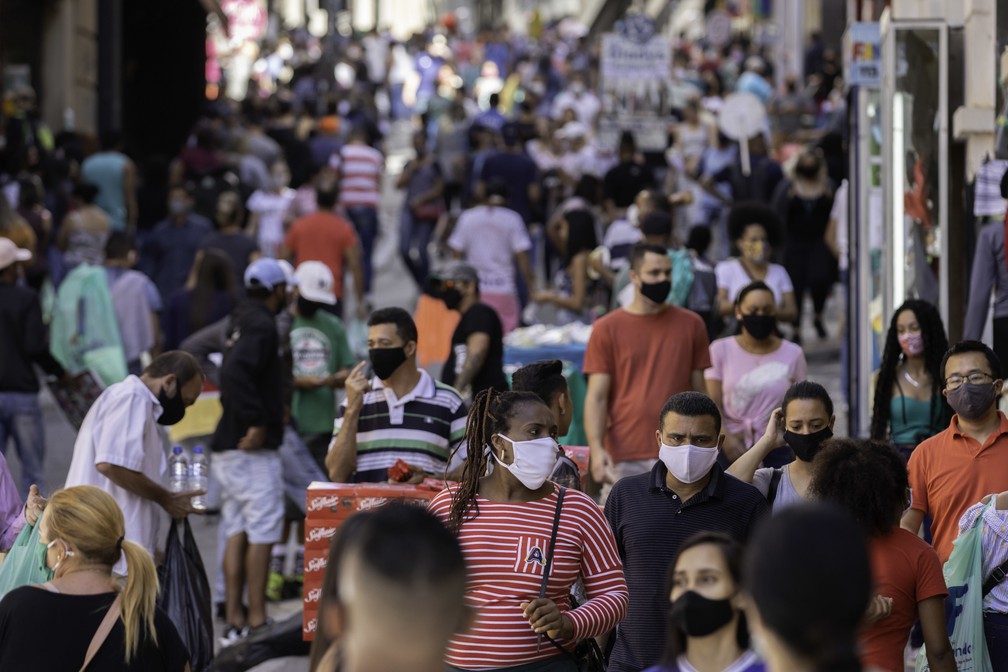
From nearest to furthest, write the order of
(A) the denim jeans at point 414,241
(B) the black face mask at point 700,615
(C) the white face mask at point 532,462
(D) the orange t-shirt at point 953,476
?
(B) the black face mask at point 700,615, (C) the white face mask at point 532,462, (D) the orange t-shirt at point 953,476, (A) the denim jeans at point 414,241

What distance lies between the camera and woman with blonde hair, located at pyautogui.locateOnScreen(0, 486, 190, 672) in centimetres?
530

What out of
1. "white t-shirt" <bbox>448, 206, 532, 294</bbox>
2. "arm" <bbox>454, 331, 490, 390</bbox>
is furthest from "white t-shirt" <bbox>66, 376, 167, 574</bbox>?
"white t-shirt" <bbox>448, 206, 532, 294</bbox>

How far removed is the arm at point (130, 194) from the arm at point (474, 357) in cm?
912

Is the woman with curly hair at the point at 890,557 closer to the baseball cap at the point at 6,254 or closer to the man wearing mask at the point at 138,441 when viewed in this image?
the man wearing mask at the point at 138,441

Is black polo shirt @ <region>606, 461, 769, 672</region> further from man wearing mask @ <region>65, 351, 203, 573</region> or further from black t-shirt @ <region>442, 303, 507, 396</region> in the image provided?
black t-shirt @ <region>442, 303, 507, 396</region>

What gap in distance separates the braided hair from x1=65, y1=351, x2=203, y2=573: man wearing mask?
6.56ft

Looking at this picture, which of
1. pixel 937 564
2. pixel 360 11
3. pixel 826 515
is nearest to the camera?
pixel 826 515

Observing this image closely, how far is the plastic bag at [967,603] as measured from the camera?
5879 mm

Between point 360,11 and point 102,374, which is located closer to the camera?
point 102,374

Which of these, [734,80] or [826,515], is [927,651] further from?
[734,80]

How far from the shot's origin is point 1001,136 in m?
9.11

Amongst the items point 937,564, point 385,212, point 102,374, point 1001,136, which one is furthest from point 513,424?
point 385,212

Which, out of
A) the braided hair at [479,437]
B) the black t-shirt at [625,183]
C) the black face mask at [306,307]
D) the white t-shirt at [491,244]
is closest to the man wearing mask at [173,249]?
the white t-shirt at [491,244]

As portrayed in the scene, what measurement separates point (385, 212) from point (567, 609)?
76.7 feet
